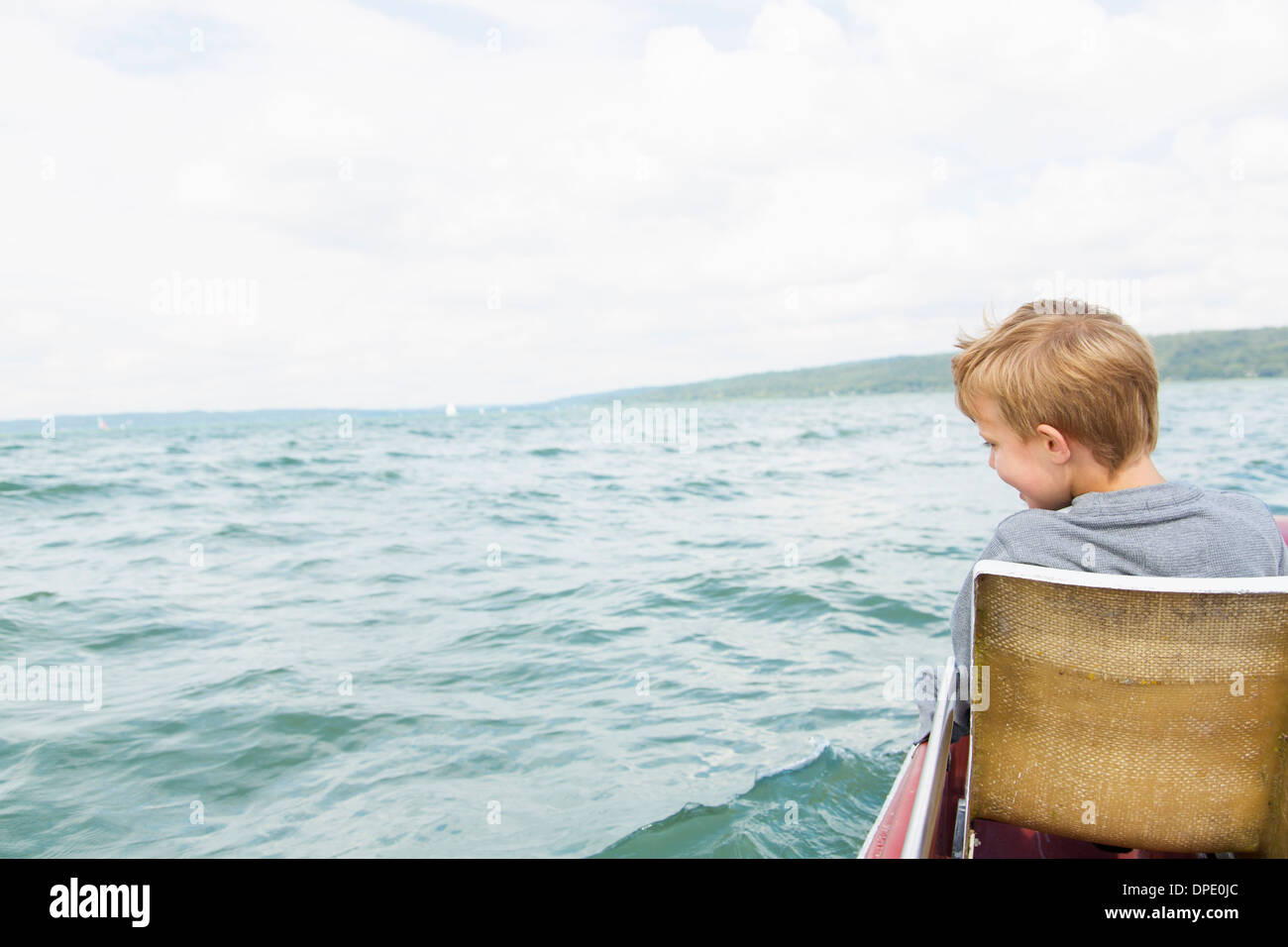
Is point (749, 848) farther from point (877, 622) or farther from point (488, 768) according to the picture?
point (877, 622)

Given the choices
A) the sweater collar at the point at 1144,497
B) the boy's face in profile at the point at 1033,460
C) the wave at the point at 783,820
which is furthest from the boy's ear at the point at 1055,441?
the wave at the point at 783,820

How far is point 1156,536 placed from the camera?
1770 millimetres

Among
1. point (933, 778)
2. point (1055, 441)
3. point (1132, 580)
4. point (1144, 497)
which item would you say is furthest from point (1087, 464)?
point (933, 778)

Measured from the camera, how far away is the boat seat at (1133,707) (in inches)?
63.1

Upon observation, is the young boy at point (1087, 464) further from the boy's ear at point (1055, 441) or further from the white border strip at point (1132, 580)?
the white border strip at point (1132, 580)

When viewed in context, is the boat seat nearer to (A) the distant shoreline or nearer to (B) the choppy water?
(B) the choppy water

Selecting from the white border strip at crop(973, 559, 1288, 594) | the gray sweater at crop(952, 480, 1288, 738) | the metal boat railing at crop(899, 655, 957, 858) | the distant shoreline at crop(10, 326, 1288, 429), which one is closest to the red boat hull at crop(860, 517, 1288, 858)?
the metal boat railing at crop(899, 655, 957, 858)

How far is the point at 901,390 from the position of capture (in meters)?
127

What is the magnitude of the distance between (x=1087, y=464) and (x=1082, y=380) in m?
0.21

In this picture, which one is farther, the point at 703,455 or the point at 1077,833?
the point at 703,455

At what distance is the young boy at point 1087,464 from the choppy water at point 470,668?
2.67m

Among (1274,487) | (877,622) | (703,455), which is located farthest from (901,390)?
(877,622)
